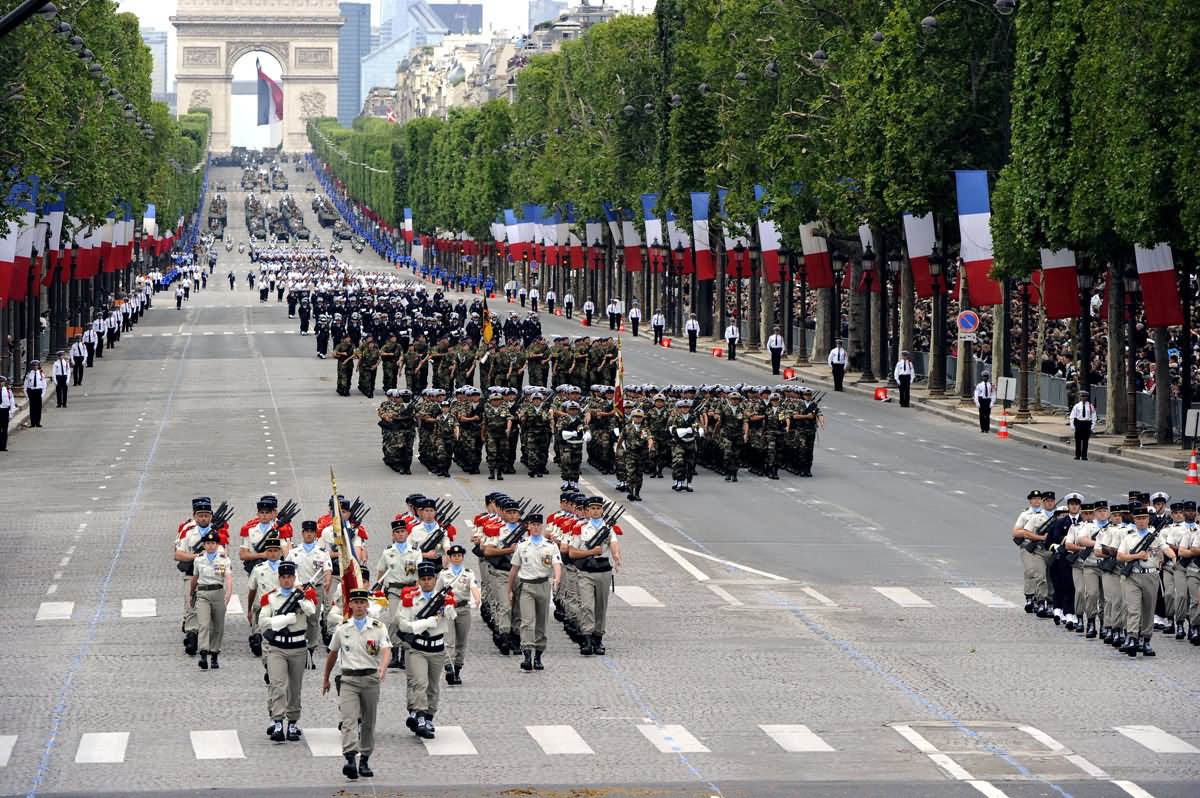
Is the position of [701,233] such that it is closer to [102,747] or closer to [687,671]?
[687,671]

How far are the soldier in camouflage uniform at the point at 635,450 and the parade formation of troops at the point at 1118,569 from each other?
12413 mm

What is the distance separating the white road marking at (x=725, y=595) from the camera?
96.0ft

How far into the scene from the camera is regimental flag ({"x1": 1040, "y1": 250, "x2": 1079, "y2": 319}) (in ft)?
180

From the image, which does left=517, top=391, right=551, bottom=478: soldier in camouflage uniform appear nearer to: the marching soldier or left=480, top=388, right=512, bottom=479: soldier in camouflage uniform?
left=480, top=388, right=512, bottom=479: soldier in camouflage uniform

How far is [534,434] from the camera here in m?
43.9

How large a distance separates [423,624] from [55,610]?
8.59 metres

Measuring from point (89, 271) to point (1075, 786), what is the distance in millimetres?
69874

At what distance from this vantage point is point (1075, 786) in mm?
19266

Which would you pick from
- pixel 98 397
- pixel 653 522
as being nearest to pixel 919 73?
pixel 98 397

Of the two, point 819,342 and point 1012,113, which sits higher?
→ point 1012,113

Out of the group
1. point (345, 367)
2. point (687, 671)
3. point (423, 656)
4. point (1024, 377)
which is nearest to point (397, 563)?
point (687, 671)

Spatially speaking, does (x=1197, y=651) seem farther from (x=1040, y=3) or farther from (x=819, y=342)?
(x=819, y=342)

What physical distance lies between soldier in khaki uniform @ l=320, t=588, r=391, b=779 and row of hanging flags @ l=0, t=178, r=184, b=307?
36677mm

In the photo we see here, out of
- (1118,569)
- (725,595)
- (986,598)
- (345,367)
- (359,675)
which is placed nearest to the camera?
(359,675)
